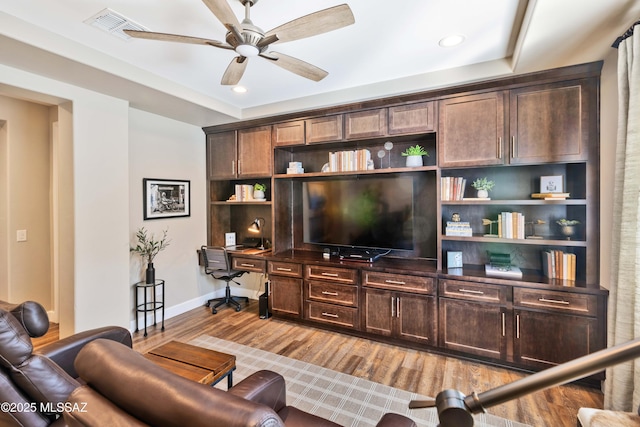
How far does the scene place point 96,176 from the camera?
10.1 feet

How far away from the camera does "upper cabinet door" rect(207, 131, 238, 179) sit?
4281 millimetres

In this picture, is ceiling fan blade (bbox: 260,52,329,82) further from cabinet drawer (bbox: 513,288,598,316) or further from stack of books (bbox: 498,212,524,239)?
cabinet drawer (bbox: 513,288,598,316)

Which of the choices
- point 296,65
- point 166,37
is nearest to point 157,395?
point 166,37

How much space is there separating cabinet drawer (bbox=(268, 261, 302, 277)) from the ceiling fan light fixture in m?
2.38

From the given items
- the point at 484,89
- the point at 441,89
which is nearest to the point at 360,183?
the point at 441,89

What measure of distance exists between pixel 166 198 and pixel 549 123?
4246 millimetres

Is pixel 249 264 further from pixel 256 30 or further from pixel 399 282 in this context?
pixel 256 30

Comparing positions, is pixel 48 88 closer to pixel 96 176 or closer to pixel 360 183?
pixel 96 176

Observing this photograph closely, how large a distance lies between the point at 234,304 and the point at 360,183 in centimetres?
242

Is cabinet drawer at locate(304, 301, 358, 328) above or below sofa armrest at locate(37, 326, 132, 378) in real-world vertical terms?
below

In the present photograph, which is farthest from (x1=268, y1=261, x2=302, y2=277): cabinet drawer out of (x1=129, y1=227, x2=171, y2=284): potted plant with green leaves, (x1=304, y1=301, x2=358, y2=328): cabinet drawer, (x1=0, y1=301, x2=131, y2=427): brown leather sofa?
(x1=0, y1=301, x2=131, y2=427): brown leather sofa

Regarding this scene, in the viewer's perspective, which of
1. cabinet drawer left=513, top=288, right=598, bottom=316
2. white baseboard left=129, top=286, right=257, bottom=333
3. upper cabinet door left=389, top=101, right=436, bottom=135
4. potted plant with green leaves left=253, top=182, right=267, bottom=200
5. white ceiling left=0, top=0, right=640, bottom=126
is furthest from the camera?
potted plant with green leaves left=253, top=182, right=267, bottom=200

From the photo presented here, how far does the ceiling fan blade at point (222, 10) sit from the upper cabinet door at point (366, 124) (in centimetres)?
192

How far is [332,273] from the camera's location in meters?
3.45
